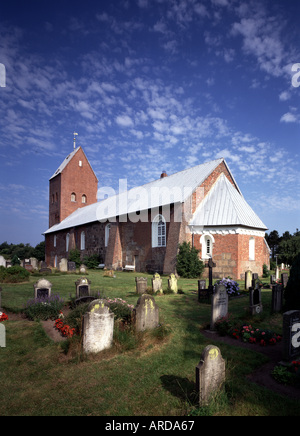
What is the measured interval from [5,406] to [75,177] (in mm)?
36519

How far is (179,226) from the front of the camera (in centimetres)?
2033

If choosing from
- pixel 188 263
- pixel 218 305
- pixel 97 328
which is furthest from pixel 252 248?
pixel 97 328

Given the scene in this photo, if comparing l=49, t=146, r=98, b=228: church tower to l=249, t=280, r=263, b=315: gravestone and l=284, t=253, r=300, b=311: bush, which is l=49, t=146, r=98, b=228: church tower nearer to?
l=249, t=280, r=263, b=315: gravestone

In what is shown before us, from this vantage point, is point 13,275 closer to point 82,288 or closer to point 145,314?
point 82,288

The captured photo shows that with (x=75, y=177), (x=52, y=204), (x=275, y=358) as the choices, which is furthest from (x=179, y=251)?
(x=52, y=204)

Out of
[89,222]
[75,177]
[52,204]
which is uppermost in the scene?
[75,177]

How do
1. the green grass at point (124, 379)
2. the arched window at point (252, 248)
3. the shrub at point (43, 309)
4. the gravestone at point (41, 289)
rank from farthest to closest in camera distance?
the arched window at point (252, 248)
the gravestone at point (41, 289)
the shrub at point (43, 309)
the green grass at point (124, 379)

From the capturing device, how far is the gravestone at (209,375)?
13.2 ft

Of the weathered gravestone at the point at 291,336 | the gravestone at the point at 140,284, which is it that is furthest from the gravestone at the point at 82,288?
the weathered gravestone at the point at 291,336

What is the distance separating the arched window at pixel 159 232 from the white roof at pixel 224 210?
8.83 ft

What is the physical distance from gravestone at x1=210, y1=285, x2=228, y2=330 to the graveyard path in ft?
1.28

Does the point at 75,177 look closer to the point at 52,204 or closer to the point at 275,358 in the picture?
the point at 52,204

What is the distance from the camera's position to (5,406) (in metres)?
4.16

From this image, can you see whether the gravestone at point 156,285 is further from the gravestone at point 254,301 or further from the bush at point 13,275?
the bush at point 13,275
